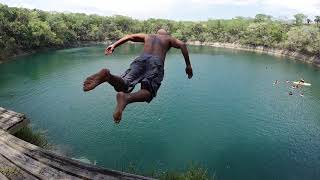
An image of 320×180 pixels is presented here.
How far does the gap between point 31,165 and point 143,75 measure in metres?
2.37

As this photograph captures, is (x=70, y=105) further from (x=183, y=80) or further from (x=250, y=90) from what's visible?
(x=250, y=90)

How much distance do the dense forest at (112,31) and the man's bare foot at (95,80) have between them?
58.7m

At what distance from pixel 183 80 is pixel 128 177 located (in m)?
41.6

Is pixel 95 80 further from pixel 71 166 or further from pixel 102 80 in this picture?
pixel 71 166

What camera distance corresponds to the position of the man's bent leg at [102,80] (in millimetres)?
4445

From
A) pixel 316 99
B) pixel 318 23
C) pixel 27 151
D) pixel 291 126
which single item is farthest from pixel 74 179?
pixel 318 23

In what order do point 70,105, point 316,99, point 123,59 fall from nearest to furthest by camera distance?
1. point 70,105
2. point 316,99
3. point 123,59

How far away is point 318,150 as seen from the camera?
2544 cm

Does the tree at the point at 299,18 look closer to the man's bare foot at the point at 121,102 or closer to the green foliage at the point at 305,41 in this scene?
the green foliage at the point at 305,41

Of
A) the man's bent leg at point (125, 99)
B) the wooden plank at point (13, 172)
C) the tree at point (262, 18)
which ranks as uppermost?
the man's bent leg at point (125, 99)

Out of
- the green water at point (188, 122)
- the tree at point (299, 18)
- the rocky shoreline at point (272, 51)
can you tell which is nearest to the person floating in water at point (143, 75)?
the green water at point (188, 122)

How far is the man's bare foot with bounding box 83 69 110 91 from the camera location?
4.44 m

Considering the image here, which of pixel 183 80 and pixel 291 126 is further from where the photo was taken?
pixel 183 80

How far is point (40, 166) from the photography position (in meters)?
6.01
